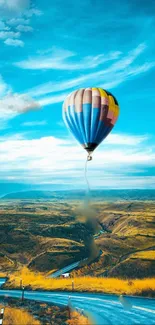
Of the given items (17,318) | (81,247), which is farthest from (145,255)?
(17,318)

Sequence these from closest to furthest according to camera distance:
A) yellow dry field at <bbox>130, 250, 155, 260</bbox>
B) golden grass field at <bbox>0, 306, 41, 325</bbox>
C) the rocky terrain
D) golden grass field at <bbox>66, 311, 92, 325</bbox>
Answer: golden grass field at <bbox>66, 311, 92, 325</bbox> → golden grass field at <bbox>0, 306, 41, 325</bbox> → the rocky terrain → yellow dry field at <bbox>130, 250, 155, 260</bbox>

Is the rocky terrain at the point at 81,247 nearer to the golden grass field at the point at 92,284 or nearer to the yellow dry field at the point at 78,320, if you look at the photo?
the golden grass field at the point at 92,284

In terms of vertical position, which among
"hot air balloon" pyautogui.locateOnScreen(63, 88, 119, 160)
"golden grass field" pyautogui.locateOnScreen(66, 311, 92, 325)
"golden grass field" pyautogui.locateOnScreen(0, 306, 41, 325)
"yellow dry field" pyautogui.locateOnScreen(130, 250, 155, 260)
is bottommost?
"golden grass field" pyautogui.locateOnScreen(66, 311, 92, 325)

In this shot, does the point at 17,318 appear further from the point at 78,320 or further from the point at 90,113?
the point at 90,113

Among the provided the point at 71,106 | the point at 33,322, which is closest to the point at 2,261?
the point at 33,322

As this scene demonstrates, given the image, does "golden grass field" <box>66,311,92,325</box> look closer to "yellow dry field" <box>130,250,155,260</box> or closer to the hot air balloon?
the hot air balloon

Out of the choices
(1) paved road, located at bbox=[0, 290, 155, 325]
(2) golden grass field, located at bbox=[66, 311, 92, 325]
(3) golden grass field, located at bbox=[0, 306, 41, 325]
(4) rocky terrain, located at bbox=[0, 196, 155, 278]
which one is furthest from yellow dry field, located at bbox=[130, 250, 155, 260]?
(3) golden grass field, located at bbox=[0, 306, 41, 325]

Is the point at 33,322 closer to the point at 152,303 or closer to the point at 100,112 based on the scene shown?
the point at 152,303
